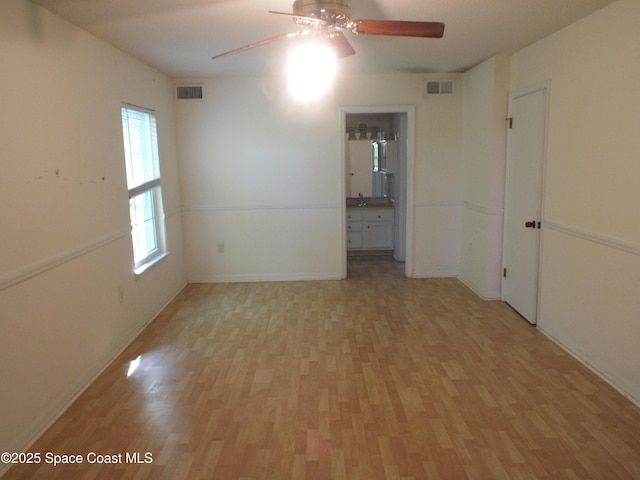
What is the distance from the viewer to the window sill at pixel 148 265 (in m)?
4.24

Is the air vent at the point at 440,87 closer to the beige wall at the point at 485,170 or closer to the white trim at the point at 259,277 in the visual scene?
the beige wall at the point at 485,170

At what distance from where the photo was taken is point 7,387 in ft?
7.91

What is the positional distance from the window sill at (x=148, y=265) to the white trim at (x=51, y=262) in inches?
20.1

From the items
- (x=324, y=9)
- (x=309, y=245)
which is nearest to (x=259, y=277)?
(x=309, y=245)

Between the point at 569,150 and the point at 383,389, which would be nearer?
the point at 383,389

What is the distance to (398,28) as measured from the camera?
2484 millimetres

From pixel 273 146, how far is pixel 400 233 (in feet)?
7.42

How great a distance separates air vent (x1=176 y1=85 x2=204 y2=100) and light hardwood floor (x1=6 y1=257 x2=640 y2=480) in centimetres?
258

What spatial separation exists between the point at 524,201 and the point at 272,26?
104 inches

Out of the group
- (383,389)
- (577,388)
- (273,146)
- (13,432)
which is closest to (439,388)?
(383,389)

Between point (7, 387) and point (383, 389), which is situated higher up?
point (7, 387)

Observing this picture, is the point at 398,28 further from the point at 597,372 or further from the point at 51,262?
the point at 597,372

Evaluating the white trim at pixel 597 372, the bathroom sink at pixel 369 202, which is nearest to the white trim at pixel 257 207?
the bathroom sink at pixel 369 202

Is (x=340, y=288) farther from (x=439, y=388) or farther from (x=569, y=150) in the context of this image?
(x=569, y=150)
